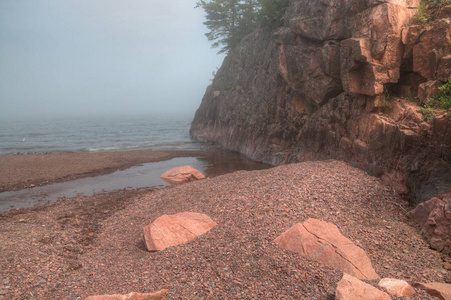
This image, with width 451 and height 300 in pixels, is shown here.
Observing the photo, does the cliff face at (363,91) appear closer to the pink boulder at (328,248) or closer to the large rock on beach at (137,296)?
the pink boulder at (328,248)

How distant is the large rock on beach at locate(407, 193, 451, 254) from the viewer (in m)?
8.32

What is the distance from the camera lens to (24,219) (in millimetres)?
13297

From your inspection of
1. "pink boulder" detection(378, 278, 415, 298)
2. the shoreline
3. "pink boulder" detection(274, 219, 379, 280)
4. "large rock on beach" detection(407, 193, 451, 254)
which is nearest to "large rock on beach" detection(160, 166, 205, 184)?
the shoreline

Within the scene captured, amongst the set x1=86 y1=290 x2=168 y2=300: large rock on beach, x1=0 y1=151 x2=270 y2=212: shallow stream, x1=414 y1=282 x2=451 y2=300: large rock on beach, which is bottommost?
x1=0 y1=151 x2=270 y2=212: shallow stream

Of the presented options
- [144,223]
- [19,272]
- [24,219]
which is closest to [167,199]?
[144,223]

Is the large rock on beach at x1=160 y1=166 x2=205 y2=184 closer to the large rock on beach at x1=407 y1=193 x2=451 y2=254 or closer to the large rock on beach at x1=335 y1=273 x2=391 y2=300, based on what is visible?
the large rock on beach at x1=407 y1=193 x2=451 y2=254

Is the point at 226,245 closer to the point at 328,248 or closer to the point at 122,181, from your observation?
the point at 328,248

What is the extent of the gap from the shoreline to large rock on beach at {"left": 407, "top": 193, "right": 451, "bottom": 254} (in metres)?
21.4

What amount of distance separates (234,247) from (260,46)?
85.6 ft

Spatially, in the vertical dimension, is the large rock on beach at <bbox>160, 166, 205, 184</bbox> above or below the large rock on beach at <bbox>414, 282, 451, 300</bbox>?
below

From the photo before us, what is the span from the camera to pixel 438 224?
861 cm

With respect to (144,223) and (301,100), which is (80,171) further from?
(301,100)

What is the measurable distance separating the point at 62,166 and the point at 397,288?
87.4 feet

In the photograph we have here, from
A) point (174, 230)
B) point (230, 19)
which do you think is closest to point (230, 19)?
point (230, 19)
